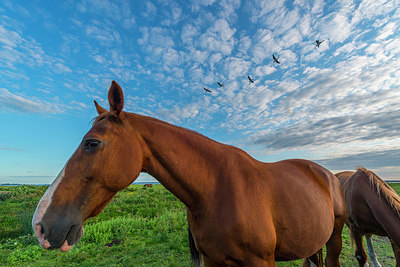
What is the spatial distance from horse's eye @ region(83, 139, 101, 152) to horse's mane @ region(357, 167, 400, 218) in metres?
5.24

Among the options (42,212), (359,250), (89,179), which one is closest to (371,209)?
(359,250)

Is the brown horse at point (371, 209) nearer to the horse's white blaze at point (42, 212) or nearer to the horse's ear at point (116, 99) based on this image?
the horse's ear at point (116, 99)

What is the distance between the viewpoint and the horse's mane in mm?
3438

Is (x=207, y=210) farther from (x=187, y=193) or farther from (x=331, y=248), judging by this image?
(x=331, y=248)

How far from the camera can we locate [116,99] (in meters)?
1.73

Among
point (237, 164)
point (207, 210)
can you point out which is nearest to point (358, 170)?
point (237, 164)

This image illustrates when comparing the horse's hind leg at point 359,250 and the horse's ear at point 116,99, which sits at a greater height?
the horse's ear at point 116,99

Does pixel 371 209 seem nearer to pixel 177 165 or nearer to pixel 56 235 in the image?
pixel 177 165

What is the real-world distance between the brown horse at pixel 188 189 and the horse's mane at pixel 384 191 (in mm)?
2857

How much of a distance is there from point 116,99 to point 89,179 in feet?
2.56

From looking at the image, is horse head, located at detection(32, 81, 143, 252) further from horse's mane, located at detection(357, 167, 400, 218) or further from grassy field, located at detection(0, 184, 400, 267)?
horse's mane, located at detection(357, 167, 400, 218)

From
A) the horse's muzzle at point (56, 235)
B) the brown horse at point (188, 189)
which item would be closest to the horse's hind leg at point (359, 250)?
the brown horse at point (188, 189)

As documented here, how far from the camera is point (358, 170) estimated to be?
15.7 feet

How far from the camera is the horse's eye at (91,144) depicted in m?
1.59
